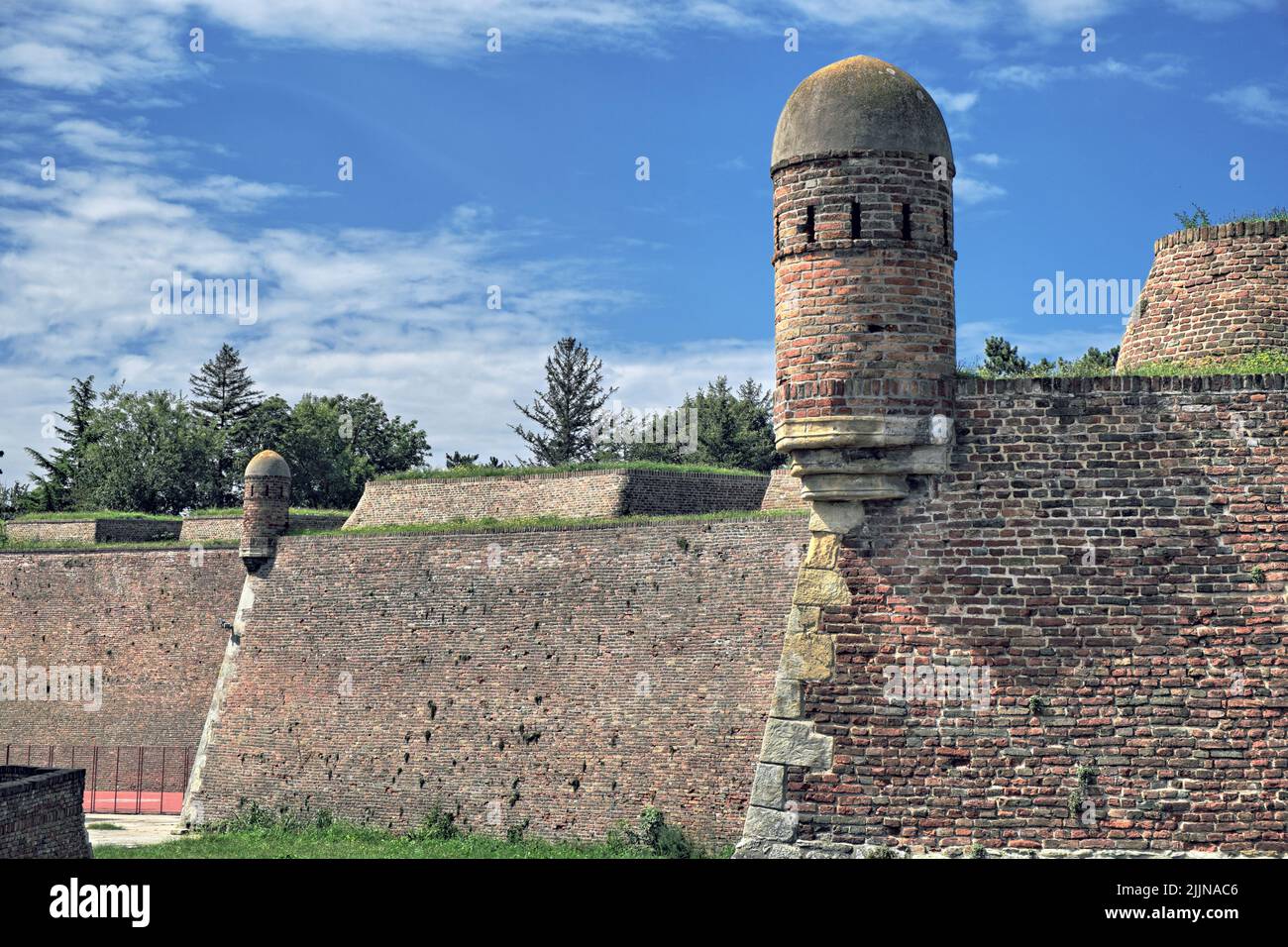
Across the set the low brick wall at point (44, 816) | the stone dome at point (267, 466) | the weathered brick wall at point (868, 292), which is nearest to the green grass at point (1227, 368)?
the weathered brick wall at point (868, 292)

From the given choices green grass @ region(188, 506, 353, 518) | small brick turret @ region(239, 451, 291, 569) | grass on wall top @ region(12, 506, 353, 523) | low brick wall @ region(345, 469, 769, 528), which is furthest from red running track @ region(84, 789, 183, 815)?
grass on wall top @ region(12, 506, 353, 523)

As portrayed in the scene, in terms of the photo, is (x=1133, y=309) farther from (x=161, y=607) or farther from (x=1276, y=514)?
(x=161, y=607)

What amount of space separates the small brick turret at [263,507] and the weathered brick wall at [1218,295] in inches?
863

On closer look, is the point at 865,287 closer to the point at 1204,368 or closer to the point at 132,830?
the point at 1204,368

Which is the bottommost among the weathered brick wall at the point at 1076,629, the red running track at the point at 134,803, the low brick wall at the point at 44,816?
the red running track at the point at 134,803

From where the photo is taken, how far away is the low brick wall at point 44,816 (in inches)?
700

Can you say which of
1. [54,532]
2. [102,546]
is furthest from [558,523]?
[54,532]

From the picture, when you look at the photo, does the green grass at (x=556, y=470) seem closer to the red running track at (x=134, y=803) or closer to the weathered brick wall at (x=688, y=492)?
the weathered brick wall at (x=688, y=492)

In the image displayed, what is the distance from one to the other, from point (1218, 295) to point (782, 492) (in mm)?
15824

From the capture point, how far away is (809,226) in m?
11.3

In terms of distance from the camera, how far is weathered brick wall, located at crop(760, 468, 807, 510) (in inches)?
1180

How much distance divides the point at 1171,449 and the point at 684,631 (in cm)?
1432

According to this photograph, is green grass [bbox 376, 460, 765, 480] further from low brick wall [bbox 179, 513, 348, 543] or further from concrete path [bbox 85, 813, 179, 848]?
concrete path [bbox 85, 813, 179, 848]

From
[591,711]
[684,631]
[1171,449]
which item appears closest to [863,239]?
[1171,449]
